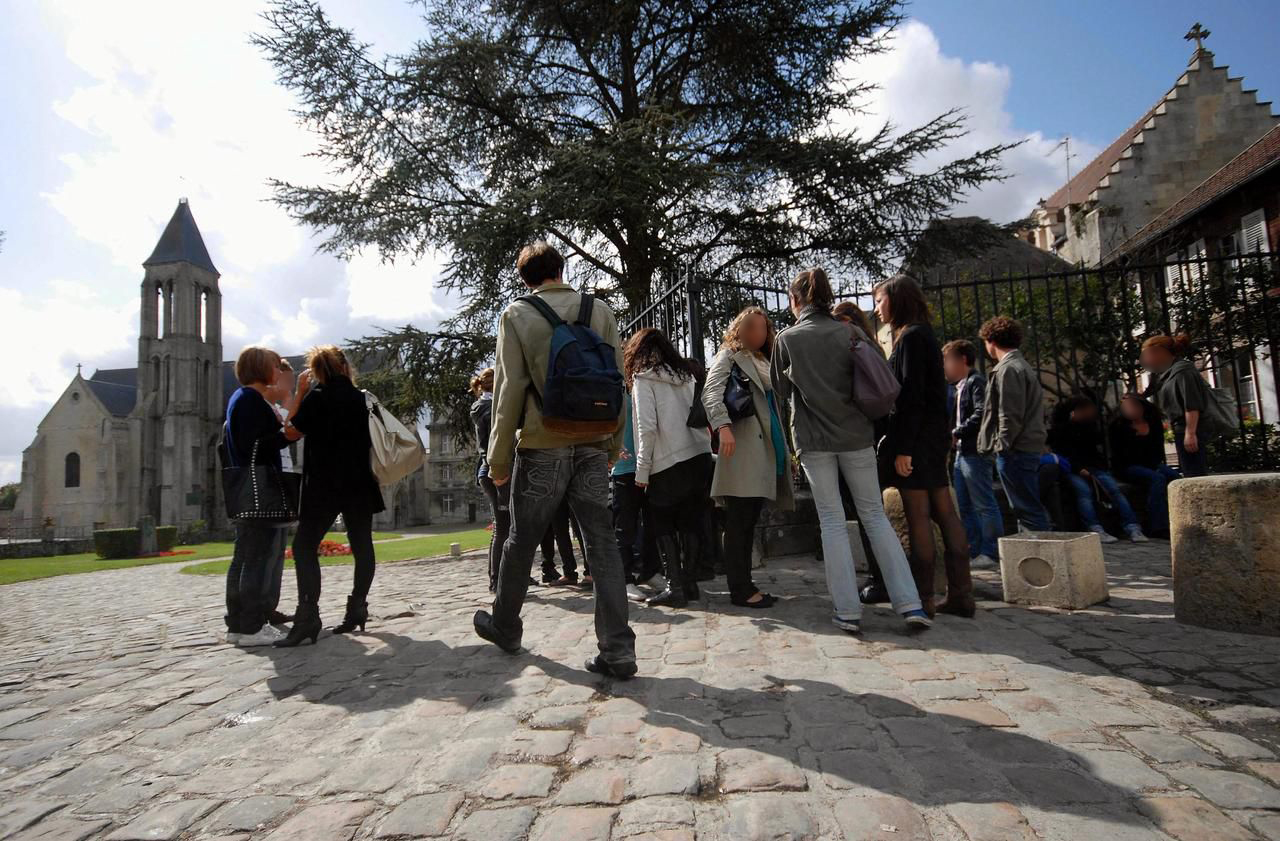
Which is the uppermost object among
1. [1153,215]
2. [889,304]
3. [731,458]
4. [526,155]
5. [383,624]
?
[1153,215]

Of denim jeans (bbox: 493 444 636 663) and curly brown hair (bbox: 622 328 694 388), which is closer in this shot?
denim jeans (bbox: 493 444 636 663)

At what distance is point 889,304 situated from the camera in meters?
4.46

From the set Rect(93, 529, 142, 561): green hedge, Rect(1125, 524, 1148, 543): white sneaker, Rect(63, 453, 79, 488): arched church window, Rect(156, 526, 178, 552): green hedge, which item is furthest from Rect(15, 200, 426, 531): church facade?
Rect(1125, 524, 1148, 543): white sneaker

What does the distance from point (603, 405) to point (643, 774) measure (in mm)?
1613

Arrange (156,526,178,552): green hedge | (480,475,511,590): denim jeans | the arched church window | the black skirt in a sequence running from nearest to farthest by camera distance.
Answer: the black skirt → (480,475,511,590): denim jeans → (156,526,178,552): green hedge → the arched church window

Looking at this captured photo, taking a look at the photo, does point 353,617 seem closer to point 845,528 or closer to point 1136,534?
point 845,528

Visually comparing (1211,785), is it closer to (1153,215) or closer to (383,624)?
(383,624)

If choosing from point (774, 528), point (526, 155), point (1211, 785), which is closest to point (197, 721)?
point (1211, 785)

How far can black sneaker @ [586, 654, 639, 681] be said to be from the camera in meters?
3.34

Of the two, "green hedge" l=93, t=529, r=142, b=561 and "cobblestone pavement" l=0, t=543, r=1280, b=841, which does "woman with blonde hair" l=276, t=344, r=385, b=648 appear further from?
"green hedge" l=93, t=529, r=142, b=561

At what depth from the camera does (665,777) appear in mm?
2254

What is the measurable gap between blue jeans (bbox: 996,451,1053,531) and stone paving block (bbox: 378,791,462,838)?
561cm

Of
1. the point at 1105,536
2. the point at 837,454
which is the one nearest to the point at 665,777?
the point at 837,454

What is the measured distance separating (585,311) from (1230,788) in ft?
9.75
